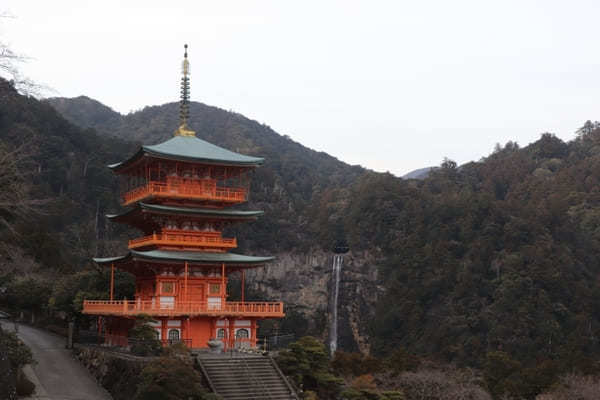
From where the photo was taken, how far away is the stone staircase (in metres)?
27.6

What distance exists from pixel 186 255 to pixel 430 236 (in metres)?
51.4

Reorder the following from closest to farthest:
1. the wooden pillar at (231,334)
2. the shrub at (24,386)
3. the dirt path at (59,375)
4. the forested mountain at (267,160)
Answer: the shrub at (24,386) → the dirt path at (59,375) → the wooden pillar at (231,334) → the forested mountain at (267,160)

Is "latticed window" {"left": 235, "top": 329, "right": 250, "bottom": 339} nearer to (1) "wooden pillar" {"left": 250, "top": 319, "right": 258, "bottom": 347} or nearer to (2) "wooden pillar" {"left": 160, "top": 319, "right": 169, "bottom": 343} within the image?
(1) "wooden pillar" {"left": 250, "top": 319, "right": 258, "bottom": 347}

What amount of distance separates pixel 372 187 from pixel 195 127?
68.5 metres

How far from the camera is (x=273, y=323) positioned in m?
69.7

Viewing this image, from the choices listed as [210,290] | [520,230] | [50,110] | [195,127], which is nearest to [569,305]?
[520,230]

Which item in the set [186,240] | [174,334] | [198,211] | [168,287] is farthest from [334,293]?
[174,334]

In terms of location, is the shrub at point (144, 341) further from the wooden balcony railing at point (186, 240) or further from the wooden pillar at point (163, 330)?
the wooden balcony railing at point (186, 240)

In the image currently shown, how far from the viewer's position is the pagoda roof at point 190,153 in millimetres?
33938

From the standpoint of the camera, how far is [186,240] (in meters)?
34.7

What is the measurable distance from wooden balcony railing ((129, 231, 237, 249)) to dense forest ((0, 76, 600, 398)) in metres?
5.90

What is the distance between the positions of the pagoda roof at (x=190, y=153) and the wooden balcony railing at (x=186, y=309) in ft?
20.7

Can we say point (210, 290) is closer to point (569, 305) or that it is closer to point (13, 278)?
point (13, 278)

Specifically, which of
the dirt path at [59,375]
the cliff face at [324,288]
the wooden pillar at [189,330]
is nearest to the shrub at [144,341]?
the dirt path at [59,375]
